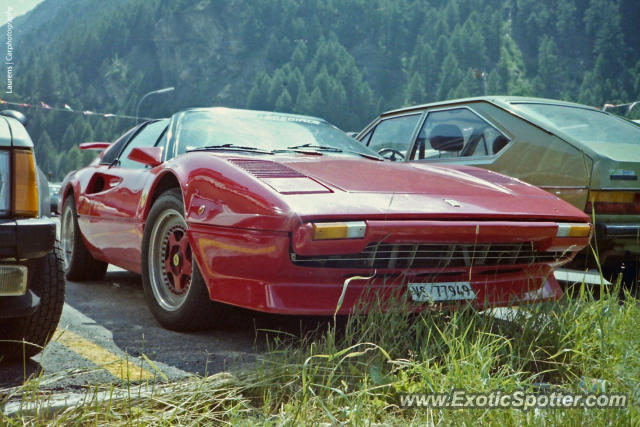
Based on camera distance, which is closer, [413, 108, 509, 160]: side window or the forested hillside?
[413, 108, 509, 160]: side window

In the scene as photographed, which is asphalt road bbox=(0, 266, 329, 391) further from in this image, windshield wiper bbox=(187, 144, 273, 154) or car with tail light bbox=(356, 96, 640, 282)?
car with tail light bbox=(356, 96, 640, 282)

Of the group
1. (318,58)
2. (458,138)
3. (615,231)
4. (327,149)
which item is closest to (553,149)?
(615,231)

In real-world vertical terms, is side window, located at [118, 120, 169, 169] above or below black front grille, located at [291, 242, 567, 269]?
above

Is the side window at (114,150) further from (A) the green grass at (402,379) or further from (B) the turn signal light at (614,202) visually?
(B) the turn signal light at (614,202)

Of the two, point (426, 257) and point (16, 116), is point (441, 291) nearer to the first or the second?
point (426, 257)

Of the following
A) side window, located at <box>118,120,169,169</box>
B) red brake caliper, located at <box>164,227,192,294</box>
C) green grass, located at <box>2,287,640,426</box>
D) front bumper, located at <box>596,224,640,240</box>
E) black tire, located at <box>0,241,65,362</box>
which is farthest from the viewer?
side window, located at <box>118,120,169,169</box>

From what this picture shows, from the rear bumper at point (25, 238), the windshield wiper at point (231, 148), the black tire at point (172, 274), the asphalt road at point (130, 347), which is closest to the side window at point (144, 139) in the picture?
the windshield wiper at point (231, 148)

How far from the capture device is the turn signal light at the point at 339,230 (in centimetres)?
255

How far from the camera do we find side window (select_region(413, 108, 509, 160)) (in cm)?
507

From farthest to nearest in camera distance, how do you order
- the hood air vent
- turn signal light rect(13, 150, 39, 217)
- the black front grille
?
the hood air vent → the black front grille → turn signal light rect(13, 150, 39, 217)

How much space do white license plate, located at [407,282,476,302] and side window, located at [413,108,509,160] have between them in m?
2.28

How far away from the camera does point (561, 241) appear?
316 cm

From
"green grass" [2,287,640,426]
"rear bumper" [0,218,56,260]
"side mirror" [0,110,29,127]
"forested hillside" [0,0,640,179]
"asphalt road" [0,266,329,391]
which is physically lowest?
"asphalt road" [0,266,329,391]

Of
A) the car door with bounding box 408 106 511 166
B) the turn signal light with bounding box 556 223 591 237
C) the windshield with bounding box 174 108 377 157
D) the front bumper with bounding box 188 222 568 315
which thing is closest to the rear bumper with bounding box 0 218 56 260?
the front bumper with bounding box 188 222 568 315
